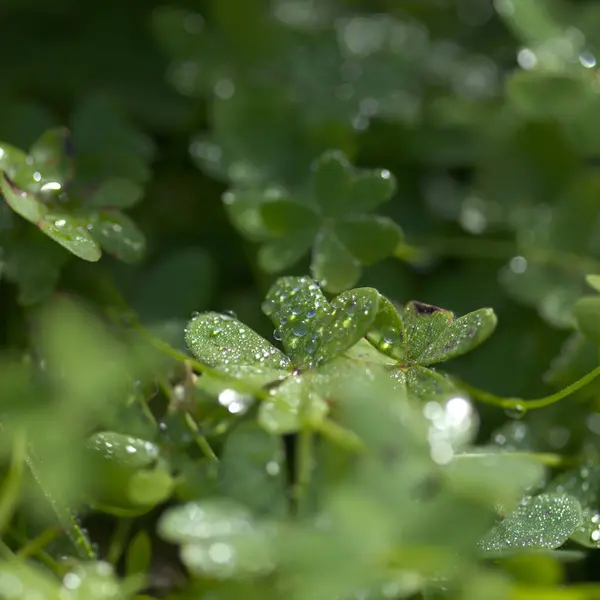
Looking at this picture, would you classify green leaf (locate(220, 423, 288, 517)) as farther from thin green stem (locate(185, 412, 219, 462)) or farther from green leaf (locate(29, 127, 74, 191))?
green leaf (locate(29, 127, 74, 191))

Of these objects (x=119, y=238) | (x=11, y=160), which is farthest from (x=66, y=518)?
(x=11, y=160)

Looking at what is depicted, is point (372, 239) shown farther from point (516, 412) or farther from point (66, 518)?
point (66, 518)

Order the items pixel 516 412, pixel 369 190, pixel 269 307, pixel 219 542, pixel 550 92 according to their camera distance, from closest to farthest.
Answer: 1. pixel 219 542
2. pixel 269 307
3. pixel 516 412
4. pixel 369 190
5. pixel 550 92

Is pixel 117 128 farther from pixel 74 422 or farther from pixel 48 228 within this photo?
pixel 74 422

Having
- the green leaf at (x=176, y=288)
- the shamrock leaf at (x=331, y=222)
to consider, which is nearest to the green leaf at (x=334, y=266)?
the shamrock leaf at (x=331, y=222)

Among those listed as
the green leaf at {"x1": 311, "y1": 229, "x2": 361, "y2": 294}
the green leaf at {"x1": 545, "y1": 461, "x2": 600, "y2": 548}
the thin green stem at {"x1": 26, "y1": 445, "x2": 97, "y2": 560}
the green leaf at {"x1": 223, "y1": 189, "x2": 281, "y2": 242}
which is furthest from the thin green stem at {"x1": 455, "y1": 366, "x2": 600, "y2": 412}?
the thin green stem at {"x1": 26, "y1": 445, "x2": 97, "y2": 560}

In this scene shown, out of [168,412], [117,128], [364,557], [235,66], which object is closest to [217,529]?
[364,557]

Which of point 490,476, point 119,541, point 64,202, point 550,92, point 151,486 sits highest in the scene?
point 550,92

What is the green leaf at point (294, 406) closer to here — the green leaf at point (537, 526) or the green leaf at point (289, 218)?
the green leaf at point (537, 526)
